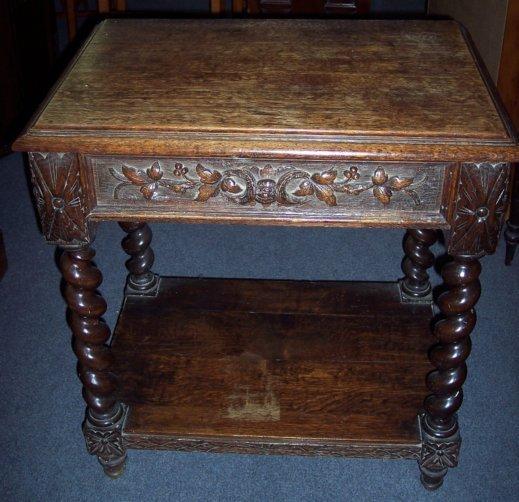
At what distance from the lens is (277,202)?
1366mm

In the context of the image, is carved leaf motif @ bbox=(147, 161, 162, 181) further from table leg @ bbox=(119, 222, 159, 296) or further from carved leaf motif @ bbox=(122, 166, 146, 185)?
table leg @ bbox=(119, 222, 159, 296)

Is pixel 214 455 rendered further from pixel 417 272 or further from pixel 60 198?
pixel 60 198

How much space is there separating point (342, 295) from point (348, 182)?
2.61 ft

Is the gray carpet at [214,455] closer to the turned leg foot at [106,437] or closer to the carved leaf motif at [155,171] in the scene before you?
the turned leg foot at [106,437]

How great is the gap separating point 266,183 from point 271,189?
0.04 feet

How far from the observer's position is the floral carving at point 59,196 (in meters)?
1.33

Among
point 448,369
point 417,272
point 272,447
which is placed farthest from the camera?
point 417,272

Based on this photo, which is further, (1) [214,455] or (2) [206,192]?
(1) [214,455]

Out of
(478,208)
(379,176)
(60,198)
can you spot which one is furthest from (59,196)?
(478,208)

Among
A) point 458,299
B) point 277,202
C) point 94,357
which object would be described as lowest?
point 94,357

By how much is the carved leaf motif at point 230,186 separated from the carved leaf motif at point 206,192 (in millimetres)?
13

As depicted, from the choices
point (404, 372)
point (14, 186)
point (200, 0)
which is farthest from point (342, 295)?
point (200, 0)

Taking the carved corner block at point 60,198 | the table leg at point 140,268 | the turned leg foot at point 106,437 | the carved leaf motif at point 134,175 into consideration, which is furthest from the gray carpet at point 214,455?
the carved leaf motif at point 134,175

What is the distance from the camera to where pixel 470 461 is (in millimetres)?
1854
